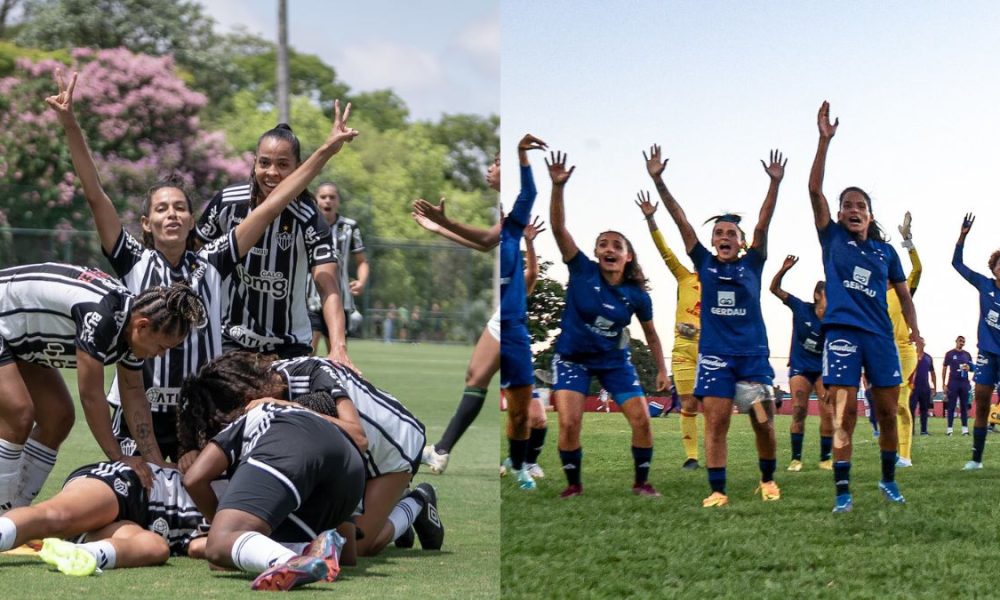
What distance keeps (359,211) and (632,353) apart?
25.1m

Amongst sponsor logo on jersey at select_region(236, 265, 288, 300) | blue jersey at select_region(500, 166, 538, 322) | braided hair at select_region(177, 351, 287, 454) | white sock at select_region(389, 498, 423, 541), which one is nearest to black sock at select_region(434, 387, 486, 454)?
sponsor logo on jersey at select_region(236, 265, 288, 300)

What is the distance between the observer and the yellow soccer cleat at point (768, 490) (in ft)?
15.7

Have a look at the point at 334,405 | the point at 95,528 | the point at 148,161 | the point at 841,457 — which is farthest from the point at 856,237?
the point at 148,161

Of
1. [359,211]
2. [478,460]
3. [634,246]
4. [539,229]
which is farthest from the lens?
[359,211]

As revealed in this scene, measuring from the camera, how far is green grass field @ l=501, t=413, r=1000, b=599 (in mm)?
4289

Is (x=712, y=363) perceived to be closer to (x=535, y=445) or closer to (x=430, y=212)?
(x=535, y=445)

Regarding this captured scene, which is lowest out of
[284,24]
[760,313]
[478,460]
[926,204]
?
[478,460]

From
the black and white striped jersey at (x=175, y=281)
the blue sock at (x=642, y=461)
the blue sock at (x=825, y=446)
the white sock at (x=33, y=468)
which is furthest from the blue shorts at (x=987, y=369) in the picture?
the white sock at (x=33, y=468)

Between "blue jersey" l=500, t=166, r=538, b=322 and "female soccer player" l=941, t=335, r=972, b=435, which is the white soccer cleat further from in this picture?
"blue jersey" l=500, t=166, r=538, b=322

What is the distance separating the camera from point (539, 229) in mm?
4094

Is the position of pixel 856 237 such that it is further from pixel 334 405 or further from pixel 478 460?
pixel 478 460

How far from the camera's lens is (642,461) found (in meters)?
4.53

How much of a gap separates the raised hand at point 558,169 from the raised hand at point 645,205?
32 cm

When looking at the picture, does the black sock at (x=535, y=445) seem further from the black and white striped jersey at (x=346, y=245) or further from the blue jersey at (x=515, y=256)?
the black and white striped jersey at (x=346, y=245)
